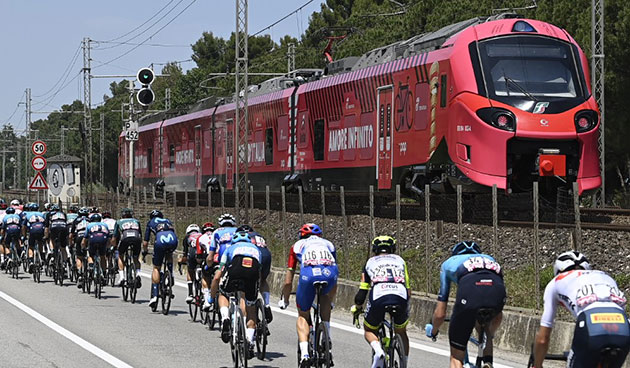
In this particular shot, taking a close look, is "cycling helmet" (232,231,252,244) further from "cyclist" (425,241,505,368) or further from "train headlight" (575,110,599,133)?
"train headlight" (575,110,599,133)

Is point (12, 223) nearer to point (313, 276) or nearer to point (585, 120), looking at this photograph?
point (585, 120)

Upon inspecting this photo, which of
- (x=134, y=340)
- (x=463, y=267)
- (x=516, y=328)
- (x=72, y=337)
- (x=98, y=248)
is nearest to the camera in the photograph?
(x=463, y=267)

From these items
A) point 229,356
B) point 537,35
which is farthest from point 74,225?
point 229,356

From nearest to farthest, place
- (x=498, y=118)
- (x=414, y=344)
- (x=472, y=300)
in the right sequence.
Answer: (x=472, y=300) < (x=414, y=344) < (x=498, y=118)

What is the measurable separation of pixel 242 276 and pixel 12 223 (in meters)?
17.0

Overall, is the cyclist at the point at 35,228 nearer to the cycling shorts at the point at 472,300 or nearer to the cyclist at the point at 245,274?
the cyclist at the point at 245,274

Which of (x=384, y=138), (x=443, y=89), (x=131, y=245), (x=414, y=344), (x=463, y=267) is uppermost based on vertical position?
(x=443, y=89)

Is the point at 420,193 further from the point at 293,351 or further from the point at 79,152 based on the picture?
the point at 79,152

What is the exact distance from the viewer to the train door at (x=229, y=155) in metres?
38.4

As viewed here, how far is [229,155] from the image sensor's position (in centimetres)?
3881

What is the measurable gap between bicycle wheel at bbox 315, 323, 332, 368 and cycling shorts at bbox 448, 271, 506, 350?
2438 mm

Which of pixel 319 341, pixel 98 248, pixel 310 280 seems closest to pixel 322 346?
pixel 319 341

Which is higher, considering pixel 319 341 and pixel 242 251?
pixel 242 251

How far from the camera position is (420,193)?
23.3 m
